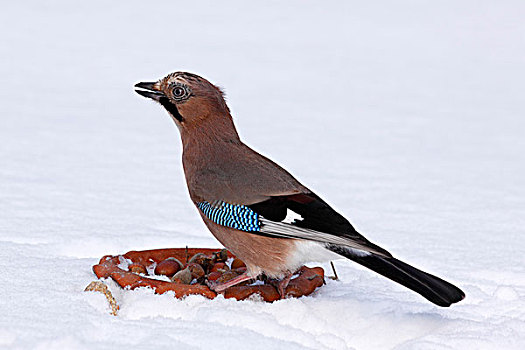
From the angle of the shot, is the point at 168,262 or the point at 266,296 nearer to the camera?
the point at 266,296

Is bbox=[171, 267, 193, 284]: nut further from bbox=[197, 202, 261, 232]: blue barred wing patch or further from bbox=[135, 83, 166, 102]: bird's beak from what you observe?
bbox=[135, 83, 166, 102]: bird's beak

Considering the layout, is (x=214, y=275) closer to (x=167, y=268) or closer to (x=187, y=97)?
(x=167, y=268)

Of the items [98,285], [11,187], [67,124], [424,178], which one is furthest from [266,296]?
[67,124]

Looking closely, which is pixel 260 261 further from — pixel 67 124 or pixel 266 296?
pixel 67 124

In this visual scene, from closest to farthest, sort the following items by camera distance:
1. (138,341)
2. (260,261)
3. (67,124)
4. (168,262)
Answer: (138,341) < (260,261) < (168,262) < (67,124)

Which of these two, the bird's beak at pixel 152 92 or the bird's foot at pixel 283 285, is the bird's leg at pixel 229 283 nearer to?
the bird's foot at pixel 283 285

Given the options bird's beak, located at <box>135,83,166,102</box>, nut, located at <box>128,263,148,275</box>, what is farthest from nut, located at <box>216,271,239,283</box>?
bird's beak, located at <box>135,83,166,102</box>

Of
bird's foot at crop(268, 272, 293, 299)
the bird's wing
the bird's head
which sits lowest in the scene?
bird's foot at crop(268, 272, 293, 299)
